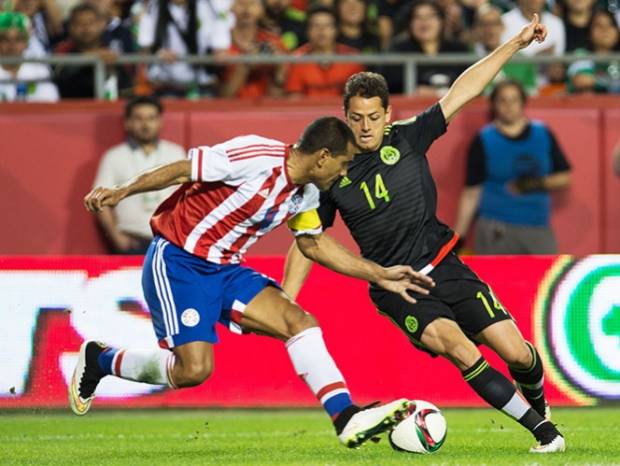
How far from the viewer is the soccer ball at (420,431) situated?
784cm

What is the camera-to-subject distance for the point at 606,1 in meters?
15.2

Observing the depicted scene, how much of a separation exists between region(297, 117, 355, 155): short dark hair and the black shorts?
1.13 meters

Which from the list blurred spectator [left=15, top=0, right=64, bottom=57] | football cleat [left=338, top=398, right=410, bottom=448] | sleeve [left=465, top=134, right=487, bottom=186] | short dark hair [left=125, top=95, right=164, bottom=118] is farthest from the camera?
blurred spectator [left=15, top=0, right=64, bottom=57]

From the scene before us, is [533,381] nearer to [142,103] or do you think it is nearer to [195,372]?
[195,372]

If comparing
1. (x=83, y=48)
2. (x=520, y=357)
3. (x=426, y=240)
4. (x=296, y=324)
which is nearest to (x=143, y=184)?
(x=296, y=324)

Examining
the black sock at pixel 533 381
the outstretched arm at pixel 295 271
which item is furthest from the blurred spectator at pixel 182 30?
the black sock at pixel 533 381

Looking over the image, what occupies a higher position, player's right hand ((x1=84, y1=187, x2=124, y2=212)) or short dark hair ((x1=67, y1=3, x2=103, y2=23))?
player's right hand ((x1=84, y1=187, x2=124, y2=212))

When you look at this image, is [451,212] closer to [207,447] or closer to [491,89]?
Answer: [491,89]

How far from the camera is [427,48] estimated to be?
14.1 metres

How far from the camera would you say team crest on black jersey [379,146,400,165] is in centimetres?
871

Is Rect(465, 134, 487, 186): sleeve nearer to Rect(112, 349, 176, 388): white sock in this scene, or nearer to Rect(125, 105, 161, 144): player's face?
Rect(125, 105, 161, 144): player's face

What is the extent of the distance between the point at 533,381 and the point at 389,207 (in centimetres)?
136

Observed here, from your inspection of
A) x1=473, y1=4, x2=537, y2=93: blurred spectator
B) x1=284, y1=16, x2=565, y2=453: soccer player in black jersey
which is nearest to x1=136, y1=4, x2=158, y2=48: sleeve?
x1=473, y1=4, x2=537, y2=93: blurred spectator

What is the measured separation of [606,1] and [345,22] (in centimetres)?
283
